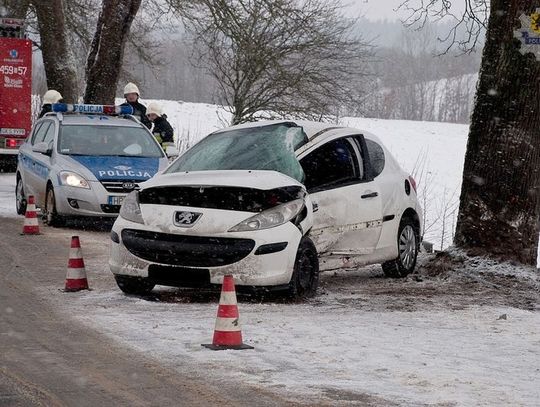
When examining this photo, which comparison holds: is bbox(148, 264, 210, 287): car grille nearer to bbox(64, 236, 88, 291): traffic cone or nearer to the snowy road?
the snowy road

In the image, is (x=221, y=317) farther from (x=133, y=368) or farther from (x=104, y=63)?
(x=104, y=63)

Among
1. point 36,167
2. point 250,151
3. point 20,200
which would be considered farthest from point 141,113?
point 250,151

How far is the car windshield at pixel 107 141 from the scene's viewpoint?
55.2 ft

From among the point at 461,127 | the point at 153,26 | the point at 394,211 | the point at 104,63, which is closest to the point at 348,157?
the point at 394,211

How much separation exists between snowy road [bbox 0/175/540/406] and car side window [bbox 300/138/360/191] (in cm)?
107

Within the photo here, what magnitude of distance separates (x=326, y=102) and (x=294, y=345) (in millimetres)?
21572

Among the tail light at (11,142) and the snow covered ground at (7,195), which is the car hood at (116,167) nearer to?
the snow covered ground at (7,195)

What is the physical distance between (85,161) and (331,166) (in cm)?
595

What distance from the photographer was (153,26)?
36.8 metres

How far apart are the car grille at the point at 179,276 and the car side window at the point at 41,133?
27.9 feet

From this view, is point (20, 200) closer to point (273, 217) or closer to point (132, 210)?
point (132, 210)

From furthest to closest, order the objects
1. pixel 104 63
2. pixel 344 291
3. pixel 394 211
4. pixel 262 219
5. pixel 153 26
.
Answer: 1. pixel 153 26
2. pixel 104 63
3. pixel 394 211
4. pixel 344 291
5. pixel 262 219

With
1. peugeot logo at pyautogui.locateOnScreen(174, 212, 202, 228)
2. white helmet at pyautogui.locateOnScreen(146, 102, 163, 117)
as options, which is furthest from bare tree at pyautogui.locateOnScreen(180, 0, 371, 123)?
peugeot logo at pyautogui.locateOnScreen(174, 212, 202, 228)

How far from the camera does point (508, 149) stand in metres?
11.9
